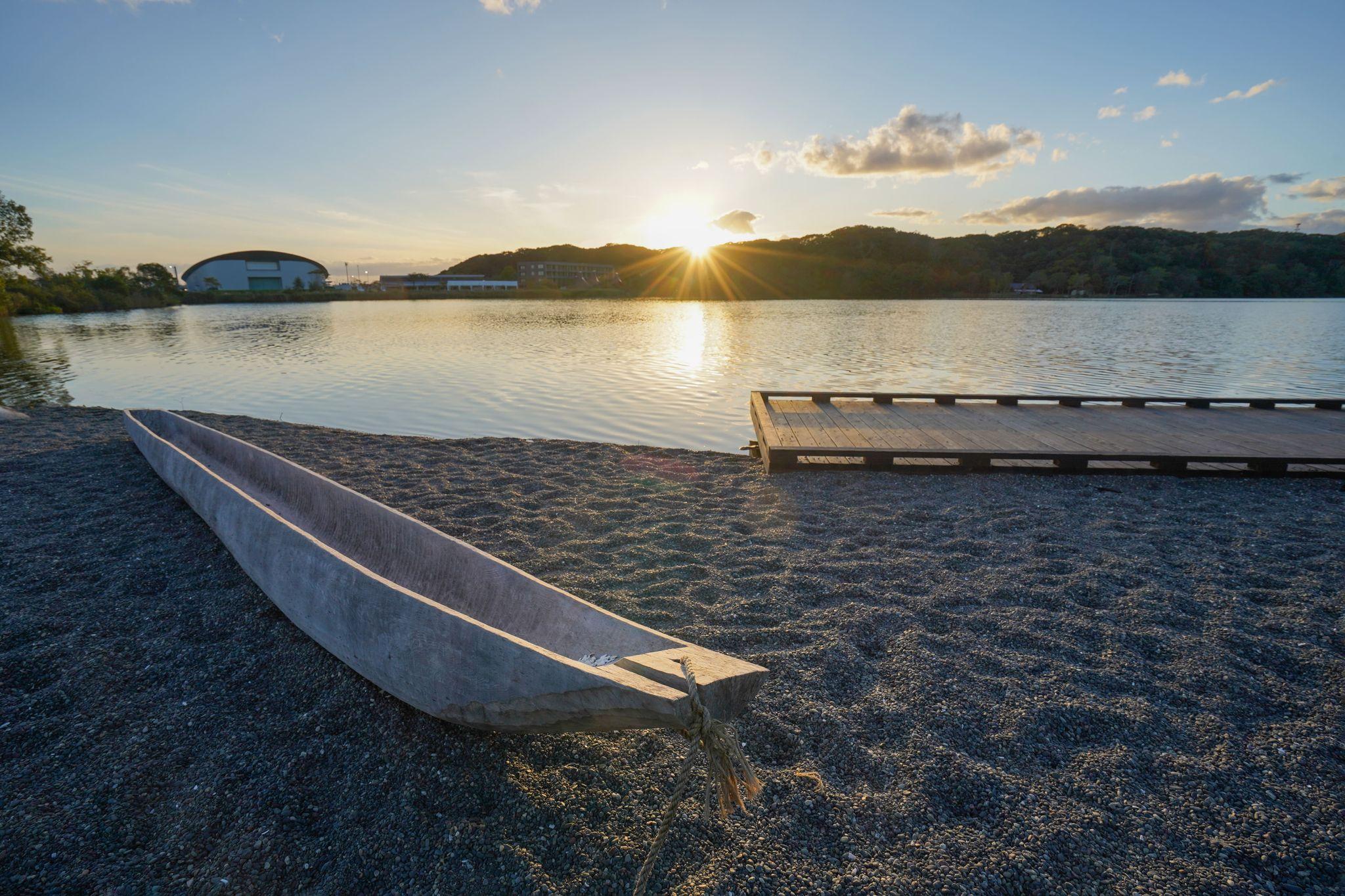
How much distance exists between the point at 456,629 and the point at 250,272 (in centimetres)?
11852

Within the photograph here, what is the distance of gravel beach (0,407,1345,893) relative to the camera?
2002 mm

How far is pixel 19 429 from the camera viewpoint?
8.74 meters

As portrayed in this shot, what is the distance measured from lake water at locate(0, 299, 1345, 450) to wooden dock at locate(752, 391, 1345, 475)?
6.46ft

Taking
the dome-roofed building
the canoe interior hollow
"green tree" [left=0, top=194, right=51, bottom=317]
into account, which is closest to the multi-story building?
the dome-roofed building

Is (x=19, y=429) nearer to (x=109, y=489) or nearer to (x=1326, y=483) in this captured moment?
(x=109, y=489)

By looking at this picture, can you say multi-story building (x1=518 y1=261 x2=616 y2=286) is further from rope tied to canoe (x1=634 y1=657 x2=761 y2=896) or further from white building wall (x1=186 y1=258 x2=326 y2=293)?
rope tied to canoe (x1=634 y1=657 x2=761 y2=896)

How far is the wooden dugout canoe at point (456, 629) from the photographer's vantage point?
5.95 ft

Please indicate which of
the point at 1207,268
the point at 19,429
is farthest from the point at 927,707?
the point at 1207,268

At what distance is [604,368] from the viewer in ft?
56.5

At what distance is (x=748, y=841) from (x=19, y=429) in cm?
1223

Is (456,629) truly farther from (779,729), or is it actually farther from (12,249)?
(12,249)

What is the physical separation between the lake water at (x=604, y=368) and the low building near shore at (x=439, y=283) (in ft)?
252

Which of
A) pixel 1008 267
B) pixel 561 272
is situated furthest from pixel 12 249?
pixel 1008 267

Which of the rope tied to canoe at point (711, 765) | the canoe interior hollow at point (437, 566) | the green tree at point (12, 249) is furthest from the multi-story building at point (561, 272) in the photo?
the rope tied to canoe at point (711, 765)
